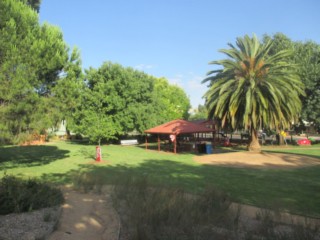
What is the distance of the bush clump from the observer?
8.57m

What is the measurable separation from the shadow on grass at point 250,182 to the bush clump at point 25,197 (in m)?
2.41

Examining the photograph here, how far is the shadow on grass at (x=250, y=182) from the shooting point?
10.9m

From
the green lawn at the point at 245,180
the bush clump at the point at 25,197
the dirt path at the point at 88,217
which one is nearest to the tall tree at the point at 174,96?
the green lawn at the point at 245,180

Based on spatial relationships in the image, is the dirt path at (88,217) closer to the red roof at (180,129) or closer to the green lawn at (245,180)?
the green lawn at (245,180)

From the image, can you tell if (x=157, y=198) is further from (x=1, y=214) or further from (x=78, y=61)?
(x=78, y=61)

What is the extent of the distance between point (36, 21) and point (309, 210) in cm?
1621

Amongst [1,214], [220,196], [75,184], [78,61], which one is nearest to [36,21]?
[78,61]

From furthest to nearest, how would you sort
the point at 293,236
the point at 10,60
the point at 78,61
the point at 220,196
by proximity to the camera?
the point at 78,61, the point at 10,60, the point at 220,196, the point at 293,236

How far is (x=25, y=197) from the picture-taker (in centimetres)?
903

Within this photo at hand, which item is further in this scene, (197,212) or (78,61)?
(78,61)

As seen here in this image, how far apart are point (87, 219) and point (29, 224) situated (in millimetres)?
1535

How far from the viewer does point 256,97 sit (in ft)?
84.8

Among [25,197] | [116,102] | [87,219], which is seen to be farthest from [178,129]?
[87,219]

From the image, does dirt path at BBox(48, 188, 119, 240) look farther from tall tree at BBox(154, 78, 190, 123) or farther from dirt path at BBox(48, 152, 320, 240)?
tall tree at BBox(154, 78, 190, 123)
